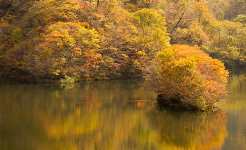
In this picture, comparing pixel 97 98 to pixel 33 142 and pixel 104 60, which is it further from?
pixel 104 60

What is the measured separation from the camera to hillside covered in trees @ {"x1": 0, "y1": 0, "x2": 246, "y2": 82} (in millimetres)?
31984

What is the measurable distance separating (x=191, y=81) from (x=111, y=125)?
5315 millimetres

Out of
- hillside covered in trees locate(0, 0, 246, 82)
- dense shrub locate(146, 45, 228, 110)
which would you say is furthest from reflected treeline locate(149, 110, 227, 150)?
hillside covered in trees locate(0, 0, 246, 82)

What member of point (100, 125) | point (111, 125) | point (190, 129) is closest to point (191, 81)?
point (190, 129)

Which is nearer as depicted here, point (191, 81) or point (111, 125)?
point (111, 125)

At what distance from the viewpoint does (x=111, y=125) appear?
1527 cm

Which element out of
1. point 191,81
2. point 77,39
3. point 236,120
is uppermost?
point 77,39

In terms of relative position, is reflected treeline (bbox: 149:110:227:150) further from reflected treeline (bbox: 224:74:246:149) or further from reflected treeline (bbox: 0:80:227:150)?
reflected treeline (bbox: 224:74:246:149)

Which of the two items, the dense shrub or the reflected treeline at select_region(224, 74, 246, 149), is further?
the dense shrub

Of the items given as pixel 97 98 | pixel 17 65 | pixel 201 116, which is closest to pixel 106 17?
pixel 17 65

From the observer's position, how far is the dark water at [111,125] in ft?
40.5

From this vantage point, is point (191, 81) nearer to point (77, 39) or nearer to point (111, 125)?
point (111, 125)

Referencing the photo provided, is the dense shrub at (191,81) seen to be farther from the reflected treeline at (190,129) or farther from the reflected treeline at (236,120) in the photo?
the reflected treeline at (236,120)

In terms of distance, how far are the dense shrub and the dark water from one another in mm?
818
